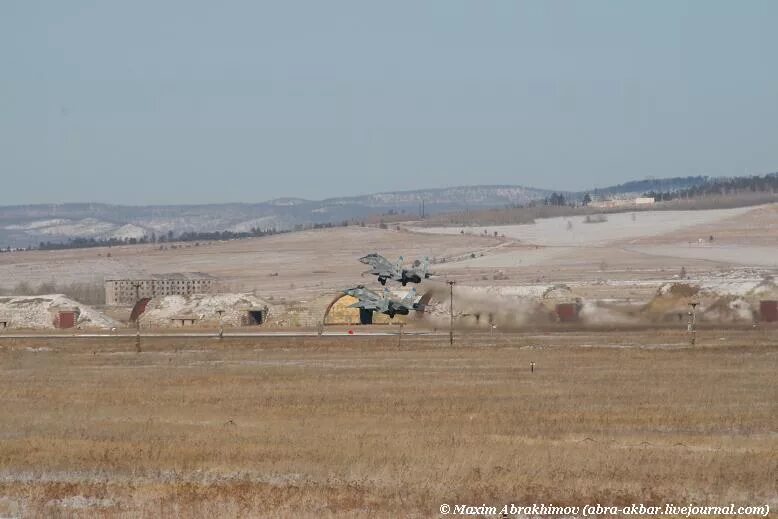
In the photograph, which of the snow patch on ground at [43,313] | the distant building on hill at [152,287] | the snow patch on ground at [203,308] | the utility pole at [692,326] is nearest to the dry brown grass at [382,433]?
the utility pole at [692,326]

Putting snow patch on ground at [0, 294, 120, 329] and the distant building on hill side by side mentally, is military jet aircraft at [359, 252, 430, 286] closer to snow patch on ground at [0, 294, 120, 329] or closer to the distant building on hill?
snow patch on ground at [0, 294, 120, 329]

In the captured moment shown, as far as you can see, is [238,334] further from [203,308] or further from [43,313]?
[43,313]

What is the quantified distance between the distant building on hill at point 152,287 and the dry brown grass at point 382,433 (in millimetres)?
74169

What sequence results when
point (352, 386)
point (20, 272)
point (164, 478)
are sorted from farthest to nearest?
point (20, 272)
point (352, 386)
point (164, 478)

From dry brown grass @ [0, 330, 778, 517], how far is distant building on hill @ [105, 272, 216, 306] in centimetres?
7417

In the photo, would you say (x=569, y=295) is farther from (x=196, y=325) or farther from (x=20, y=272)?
(x=20, y=272)

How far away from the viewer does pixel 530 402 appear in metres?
42.8

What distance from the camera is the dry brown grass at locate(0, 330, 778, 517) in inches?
1068

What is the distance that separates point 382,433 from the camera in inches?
1395

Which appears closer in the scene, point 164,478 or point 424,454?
point 164,478

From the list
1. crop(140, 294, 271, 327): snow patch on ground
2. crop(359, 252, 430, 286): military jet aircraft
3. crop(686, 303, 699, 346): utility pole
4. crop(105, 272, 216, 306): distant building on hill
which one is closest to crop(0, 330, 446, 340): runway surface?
crop(359, 252, 430, 286): military jet aircraft

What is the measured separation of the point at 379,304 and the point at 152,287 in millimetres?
47436

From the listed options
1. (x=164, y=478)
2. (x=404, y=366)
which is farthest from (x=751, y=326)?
(x=164, y=478)

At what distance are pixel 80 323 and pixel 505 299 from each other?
36.1m
